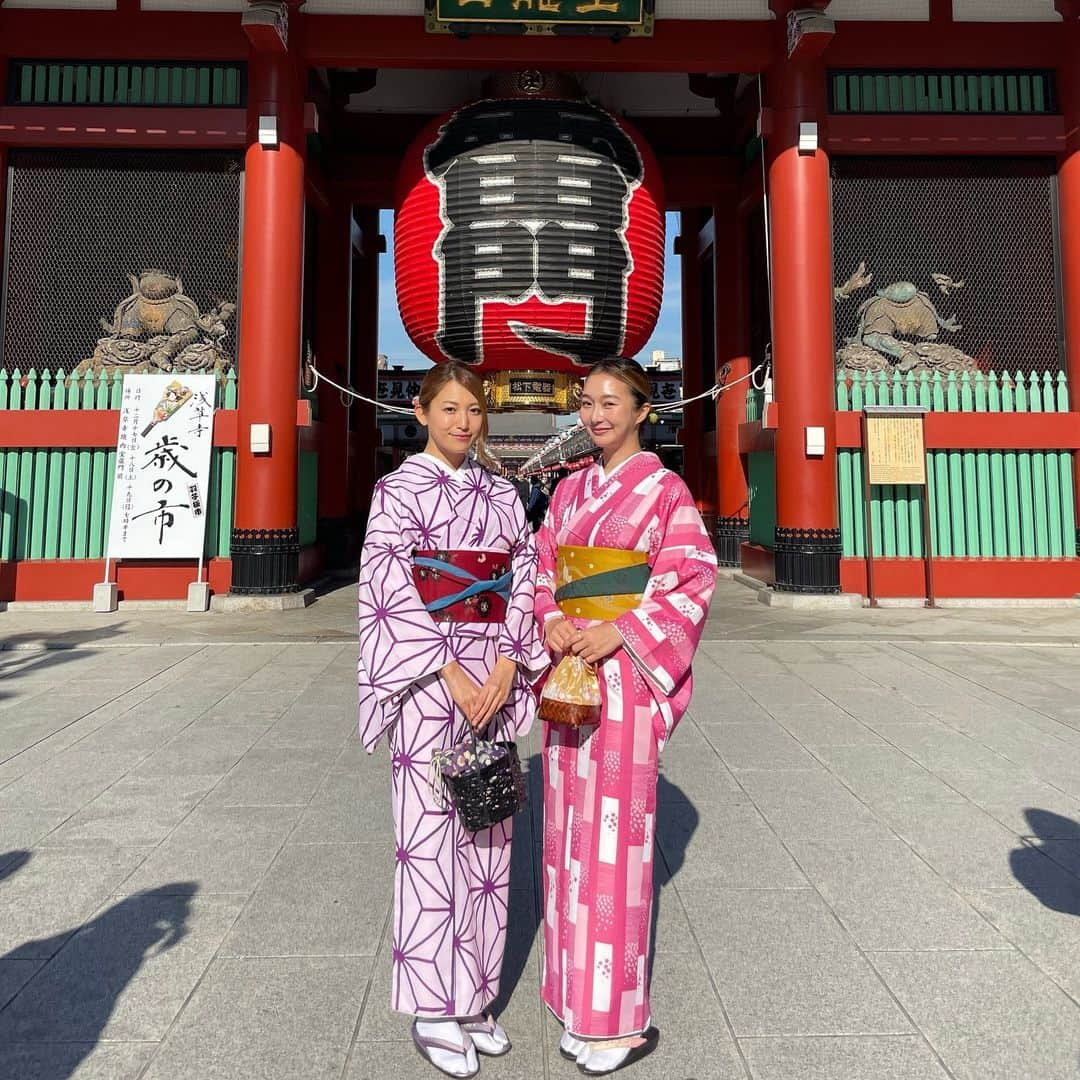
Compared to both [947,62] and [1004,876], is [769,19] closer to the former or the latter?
[947,62]

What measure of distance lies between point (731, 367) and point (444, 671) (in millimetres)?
9969

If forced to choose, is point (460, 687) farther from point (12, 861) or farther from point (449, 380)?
point (12, 861)

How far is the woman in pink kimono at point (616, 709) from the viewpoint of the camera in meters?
1.58

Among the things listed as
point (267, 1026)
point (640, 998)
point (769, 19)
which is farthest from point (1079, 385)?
point (267, 1026)

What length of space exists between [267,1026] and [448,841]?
0.55 metres

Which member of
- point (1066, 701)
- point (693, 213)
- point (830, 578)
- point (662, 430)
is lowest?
point (1066, 701)

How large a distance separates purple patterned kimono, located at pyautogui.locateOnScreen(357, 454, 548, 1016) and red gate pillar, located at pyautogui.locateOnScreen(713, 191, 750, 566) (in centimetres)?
936

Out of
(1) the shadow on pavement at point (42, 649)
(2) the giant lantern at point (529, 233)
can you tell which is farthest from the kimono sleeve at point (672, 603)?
(2) the giant lantern at point (529, 233)

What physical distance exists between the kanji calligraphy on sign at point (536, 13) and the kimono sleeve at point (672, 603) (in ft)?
25.8

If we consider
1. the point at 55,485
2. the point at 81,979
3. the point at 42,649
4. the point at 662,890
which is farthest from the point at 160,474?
the point at 662,890

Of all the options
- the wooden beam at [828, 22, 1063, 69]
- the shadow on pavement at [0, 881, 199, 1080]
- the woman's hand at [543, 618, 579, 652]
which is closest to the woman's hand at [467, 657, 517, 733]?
the woman's hand at [543, 618, 579, 652]

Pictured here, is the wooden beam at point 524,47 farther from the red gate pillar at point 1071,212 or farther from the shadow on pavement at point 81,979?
the shadow on pavement at point 81,979

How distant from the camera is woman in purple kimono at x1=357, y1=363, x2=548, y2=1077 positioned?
1620mm

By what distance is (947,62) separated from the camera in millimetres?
8203
